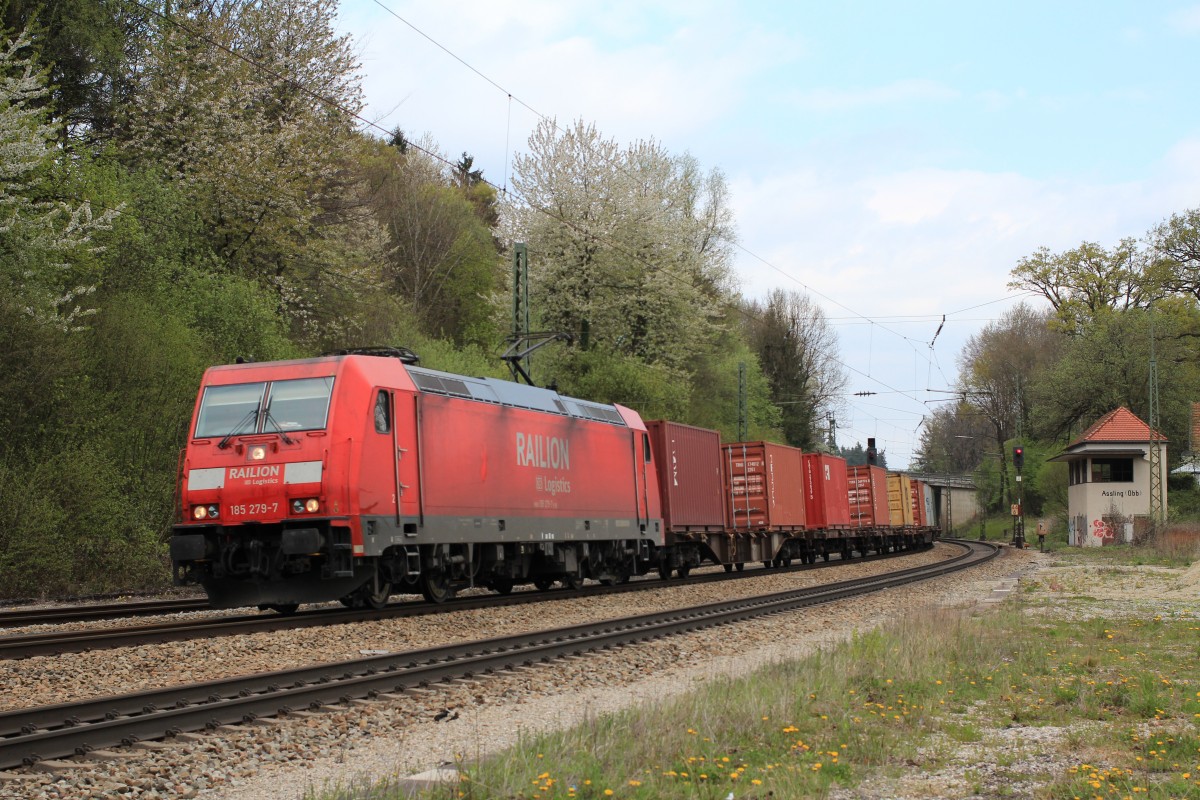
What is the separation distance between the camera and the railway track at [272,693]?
23.5 ft

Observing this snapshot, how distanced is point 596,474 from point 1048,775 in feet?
49.7

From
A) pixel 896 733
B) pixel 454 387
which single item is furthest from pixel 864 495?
pixel 896 733

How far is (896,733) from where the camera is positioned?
7.94 meters

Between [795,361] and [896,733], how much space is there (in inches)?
2638

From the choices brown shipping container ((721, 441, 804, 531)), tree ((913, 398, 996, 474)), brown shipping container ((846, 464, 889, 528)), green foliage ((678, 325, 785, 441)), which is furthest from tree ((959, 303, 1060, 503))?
brown shipping container ((721, 441, 804, 531))

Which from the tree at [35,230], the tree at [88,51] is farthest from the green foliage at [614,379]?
the tree at [35,230]

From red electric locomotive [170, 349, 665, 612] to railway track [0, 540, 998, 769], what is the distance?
9.83 feet

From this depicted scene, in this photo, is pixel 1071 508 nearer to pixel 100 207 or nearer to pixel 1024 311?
pixel 1024 311

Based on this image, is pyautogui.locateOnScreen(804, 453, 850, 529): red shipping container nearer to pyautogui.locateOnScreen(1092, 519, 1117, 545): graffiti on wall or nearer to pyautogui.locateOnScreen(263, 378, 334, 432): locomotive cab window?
pyautogui.locateOnScreen(1092, 519, 1117, 545): graffiti on wall

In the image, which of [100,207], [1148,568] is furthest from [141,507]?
[1148,568]

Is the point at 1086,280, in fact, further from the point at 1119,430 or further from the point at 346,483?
the point at 346,483

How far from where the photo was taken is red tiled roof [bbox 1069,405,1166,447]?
167ft

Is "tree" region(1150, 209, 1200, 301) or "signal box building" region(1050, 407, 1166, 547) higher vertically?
"tree" region(1150, 209, 1200, 301)

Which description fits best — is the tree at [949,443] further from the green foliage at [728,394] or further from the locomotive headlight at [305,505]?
the locomotive headlight at [305,505]
